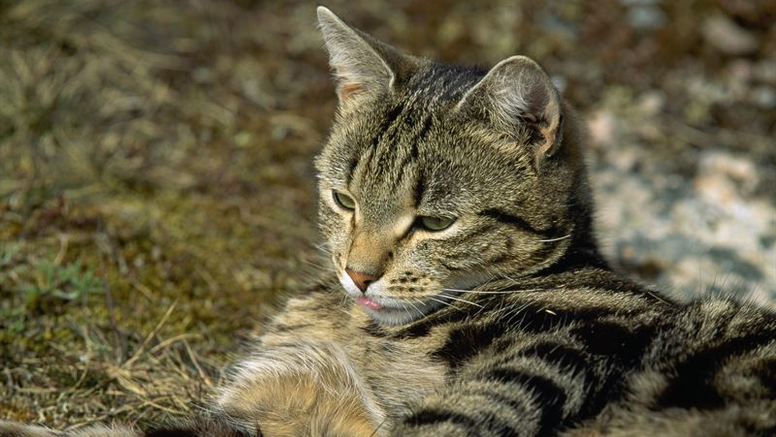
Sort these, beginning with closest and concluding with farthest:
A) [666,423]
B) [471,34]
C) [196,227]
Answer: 1. [666,423]
2. [196,227]
3. [471,34]

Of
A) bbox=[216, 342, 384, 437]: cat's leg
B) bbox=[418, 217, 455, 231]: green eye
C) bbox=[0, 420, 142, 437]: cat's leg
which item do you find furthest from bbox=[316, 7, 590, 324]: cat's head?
bbox=[0, 420, 142, 437]: cat's leg

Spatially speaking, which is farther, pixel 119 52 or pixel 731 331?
pixel 119 52

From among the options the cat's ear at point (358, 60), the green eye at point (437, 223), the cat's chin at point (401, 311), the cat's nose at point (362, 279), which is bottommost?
the cat's chin at point (401, 311)

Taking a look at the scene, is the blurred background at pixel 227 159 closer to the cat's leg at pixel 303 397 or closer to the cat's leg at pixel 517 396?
the cat's leg at pixel 303 397

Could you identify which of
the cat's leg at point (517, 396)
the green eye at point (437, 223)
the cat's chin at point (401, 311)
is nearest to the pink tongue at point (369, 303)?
the cat's chin at point (401, 311)

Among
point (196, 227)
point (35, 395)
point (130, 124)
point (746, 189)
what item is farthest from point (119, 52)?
point (746, 189)

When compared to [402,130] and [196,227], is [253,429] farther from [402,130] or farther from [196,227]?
[196,227]

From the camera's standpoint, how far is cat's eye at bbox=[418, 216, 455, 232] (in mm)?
3145

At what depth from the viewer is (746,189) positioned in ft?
19.1

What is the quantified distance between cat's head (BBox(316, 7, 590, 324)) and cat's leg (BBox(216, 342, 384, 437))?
26 cm

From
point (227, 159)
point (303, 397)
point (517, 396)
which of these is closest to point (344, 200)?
point (303, 397)

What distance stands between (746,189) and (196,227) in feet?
11.6

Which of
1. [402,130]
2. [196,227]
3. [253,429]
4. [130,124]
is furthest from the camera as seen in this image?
[130,124]

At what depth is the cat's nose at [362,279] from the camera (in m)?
3.11
